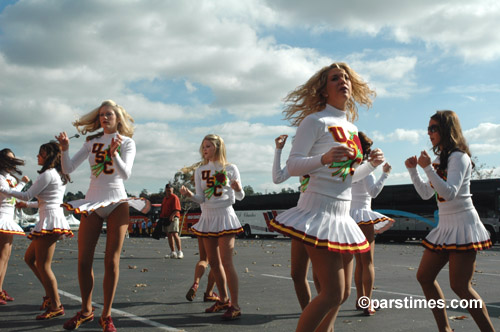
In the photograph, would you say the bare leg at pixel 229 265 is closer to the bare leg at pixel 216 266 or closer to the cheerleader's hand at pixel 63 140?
the bare leg at pixel 216 266

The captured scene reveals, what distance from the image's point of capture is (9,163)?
266 inches

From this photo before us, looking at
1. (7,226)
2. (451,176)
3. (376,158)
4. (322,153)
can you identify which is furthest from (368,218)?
(7,226)

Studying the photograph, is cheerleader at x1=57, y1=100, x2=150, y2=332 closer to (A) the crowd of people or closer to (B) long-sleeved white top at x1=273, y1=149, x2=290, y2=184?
(A) the crowd of people

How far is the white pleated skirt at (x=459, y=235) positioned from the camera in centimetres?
416

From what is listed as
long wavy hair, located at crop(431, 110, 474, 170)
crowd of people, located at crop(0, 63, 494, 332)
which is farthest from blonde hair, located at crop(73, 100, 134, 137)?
long wavy hair, located at crop(431, 110, 474, 170)

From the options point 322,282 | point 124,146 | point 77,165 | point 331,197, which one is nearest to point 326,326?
point 322,282

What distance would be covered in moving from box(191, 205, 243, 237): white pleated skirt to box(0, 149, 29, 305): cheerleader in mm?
2447

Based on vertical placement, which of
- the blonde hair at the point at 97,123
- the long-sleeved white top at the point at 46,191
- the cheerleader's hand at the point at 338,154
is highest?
the blonde hair at the point at 97,123

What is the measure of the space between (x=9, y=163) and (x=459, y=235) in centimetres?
567

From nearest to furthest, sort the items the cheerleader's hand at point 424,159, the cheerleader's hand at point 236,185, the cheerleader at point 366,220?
the cheerleader's hand at point 424,159, the cheerleader at point 366,220, the cheerleader's hand at point 236,185

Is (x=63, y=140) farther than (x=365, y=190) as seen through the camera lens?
No

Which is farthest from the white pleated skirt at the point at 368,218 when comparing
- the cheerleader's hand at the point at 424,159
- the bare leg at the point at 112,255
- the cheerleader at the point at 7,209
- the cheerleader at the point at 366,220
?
the cheerleader at the point at 7,209

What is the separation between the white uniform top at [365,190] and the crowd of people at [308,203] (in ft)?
0.05

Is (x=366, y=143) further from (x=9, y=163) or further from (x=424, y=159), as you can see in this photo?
(x=9, y=163)
